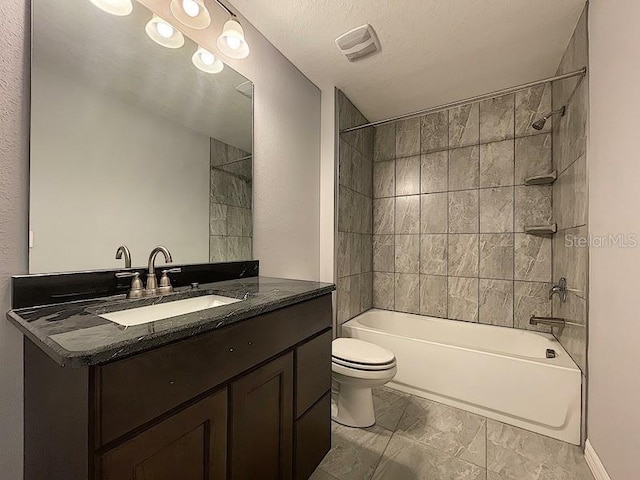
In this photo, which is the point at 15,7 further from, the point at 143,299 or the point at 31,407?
the point at 31,407

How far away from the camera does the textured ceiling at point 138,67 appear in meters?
1.01

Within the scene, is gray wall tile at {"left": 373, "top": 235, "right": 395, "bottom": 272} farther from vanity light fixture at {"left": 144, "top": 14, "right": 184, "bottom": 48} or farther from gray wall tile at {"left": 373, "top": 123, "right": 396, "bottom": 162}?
vanity light fixture at {"left": 144, "top": 14, "right": 184, "bottom": 48}

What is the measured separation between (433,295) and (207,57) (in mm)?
2555

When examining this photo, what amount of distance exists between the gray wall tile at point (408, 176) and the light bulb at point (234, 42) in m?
1.94

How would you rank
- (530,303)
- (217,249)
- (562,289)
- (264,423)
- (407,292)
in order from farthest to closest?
(407,292), (530,303), (562,289), (217,249), (264,423)

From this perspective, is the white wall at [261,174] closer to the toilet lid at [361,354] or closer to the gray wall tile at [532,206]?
the toilet lid at [361,354]

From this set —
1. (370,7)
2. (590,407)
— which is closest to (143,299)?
(370,7)

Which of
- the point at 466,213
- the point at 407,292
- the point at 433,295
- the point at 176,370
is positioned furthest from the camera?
the point at 407,292

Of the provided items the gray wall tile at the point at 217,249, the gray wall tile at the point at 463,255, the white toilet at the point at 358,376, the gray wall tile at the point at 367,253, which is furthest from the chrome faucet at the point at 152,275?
the gray wall tile at the point at 463,255

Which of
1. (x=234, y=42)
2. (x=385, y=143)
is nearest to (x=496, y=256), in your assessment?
(x=385, y=143)

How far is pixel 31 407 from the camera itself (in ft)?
2.82

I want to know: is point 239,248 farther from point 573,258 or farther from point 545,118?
point 545,118

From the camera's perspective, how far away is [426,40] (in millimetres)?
1852

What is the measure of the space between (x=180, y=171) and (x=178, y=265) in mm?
457
